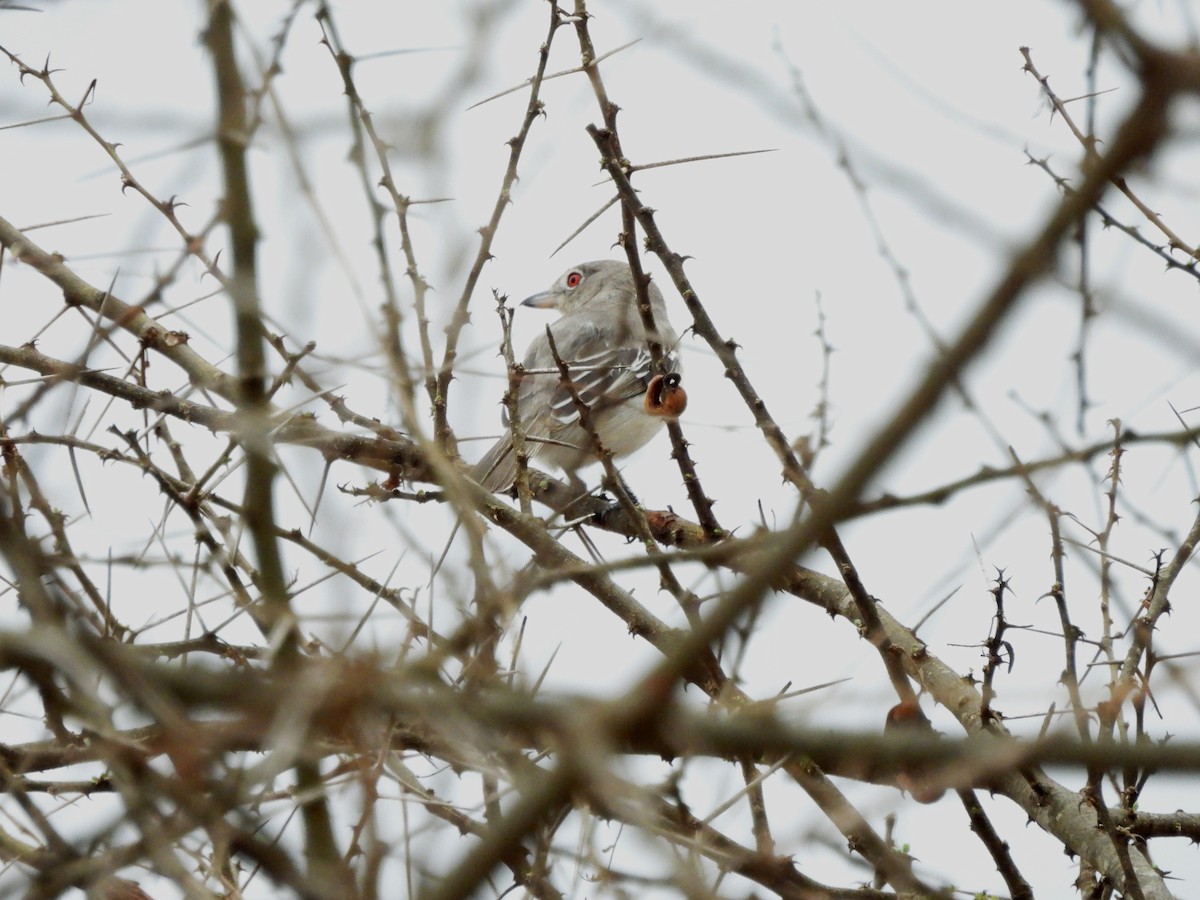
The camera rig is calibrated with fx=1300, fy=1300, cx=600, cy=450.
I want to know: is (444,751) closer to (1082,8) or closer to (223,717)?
(223,717)

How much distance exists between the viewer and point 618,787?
115 cm

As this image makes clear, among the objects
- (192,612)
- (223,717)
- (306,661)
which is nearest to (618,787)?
(223,717)

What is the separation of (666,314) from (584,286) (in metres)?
0.77

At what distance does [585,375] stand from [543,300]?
261 cm

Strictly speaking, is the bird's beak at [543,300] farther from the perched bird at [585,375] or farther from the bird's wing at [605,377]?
the bird's wing at [605,377]

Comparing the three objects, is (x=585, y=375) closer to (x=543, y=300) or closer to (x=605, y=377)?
(x=605, y=377)

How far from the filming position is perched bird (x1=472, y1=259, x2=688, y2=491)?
297 inches

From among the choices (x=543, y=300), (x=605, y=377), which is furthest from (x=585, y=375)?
(x=543, y=300)

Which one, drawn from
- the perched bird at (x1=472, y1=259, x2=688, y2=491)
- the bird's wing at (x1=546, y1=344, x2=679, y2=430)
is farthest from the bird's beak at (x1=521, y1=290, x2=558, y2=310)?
the bird's wing at (x1=546, y1=344, x2=679, y2=430)

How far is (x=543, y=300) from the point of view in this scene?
11.6 m

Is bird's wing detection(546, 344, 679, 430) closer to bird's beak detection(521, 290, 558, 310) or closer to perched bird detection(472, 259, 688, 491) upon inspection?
perched bird detection(472, 259, 688, 491)

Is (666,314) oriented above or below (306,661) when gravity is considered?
above

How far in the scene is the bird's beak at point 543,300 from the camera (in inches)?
454

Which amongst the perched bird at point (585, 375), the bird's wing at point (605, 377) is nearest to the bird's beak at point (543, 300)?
the perched bird at point (585, 375)
